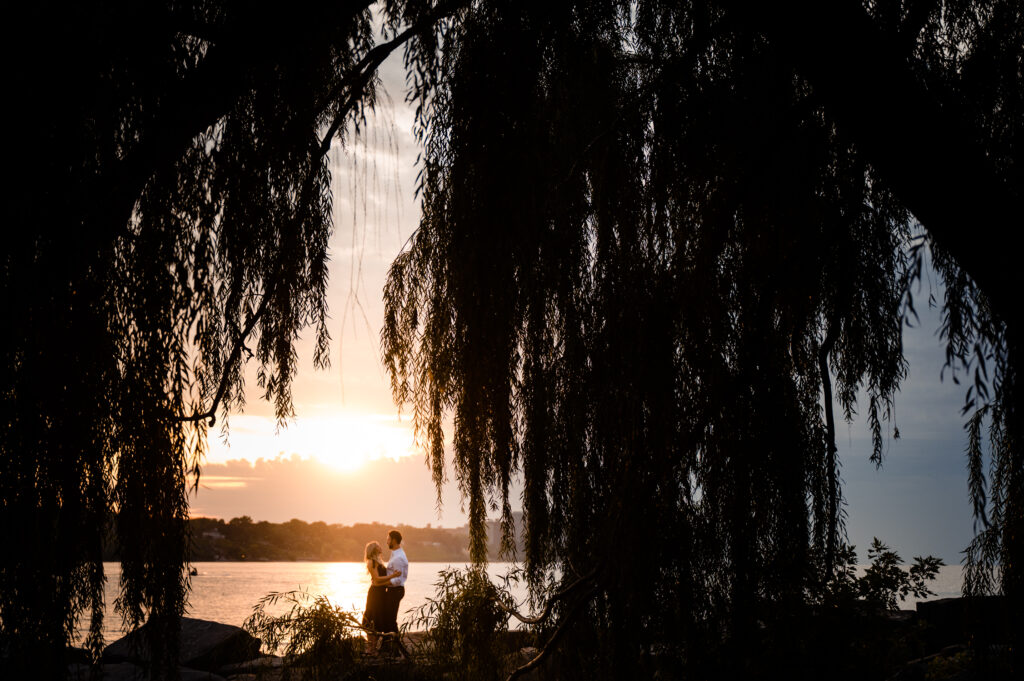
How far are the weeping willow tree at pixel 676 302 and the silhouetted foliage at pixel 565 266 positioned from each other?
0.04 ft

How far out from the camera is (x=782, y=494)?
2.26 metres

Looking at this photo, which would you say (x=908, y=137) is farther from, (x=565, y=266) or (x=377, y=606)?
(x=377, y=606)

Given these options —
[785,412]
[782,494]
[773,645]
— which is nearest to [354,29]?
[785,412]

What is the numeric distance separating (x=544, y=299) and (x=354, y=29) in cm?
127

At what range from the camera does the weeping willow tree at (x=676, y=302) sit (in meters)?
2.24

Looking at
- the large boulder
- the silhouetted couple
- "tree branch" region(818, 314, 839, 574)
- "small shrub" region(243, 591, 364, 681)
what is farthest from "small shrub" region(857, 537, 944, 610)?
the large boulder

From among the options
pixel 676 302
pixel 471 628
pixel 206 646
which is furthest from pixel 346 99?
pixel 206 646

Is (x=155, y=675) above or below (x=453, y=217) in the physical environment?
below

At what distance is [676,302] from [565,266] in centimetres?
48

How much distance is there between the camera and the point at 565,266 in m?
2.61

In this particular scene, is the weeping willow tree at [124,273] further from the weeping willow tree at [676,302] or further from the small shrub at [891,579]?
the small shrub at [891,579]

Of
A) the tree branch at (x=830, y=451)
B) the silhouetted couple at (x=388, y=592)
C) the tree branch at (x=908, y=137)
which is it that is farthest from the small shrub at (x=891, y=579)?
the silhouetted couple at (x=388, y=592)

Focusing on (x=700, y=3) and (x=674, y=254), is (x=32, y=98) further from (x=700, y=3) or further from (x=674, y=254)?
(x=700, y=3)

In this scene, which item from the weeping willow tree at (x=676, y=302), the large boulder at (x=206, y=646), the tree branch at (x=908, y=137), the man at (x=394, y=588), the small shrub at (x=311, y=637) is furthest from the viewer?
the large boulder at (x=206, y=646)
